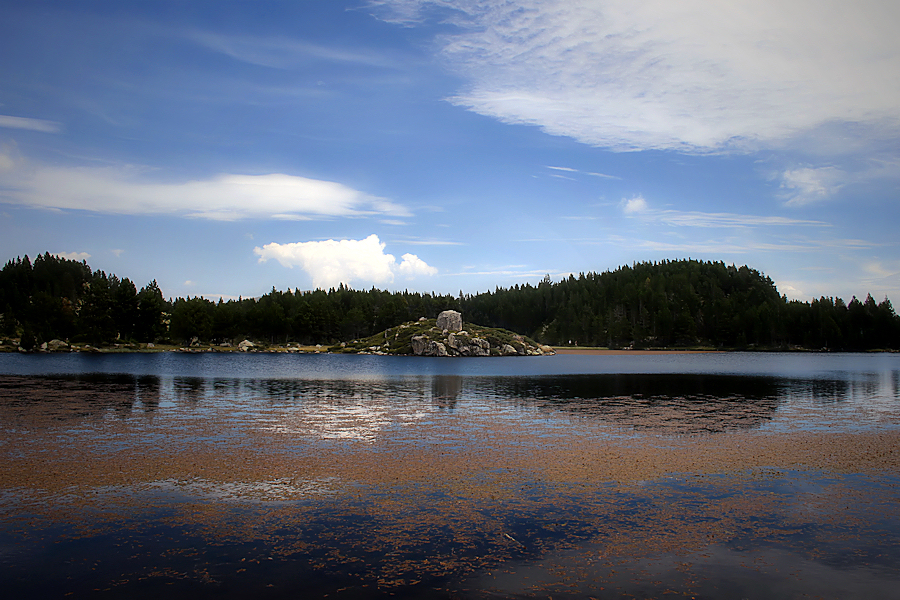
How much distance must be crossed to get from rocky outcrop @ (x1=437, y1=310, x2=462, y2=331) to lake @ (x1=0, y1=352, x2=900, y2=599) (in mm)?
136015

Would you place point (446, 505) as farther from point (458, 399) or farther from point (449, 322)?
point (449, 322)

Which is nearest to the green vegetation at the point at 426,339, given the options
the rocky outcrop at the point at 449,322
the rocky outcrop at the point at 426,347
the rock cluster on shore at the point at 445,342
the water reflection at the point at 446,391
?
the rock cluster on shore at the point at 445,342

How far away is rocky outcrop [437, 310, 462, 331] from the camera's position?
177 meters

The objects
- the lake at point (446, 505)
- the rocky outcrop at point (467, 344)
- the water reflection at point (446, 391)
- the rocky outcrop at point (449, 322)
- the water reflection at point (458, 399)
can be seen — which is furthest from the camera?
the rocky outcrop at point (449, 322)

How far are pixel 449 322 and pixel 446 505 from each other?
6257 inches

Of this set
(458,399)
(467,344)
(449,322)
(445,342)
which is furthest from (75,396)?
(449,322)

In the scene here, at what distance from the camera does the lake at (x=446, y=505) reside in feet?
43.8

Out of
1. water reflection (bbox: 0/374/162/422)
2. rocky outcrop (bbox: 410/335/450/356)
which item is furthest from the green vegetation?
water reflection (bbox: 0/374/162/422)

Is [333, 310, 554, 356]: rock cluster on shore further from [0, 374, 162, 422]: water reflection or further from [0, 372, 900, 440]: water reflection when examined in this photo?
[0, 374, 162, 422]: water reflection

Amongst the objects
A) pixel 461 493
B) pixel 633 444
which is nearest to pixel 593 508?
pixel 461 493

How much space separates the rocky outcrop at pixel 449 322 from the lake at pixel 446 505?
136015 mm

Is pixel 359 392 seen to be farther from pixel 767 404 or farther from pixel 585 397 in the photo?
pixel 767 404

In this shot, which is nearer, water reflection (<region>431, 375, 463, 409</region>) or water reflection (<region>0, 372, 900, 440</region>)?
water reflection (<region>0, 372, 900, 440</region>)

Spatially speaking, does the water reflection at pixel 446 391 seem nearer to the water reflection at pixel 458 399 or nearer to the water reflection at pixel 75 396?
the water reflection at pixel 458 399
